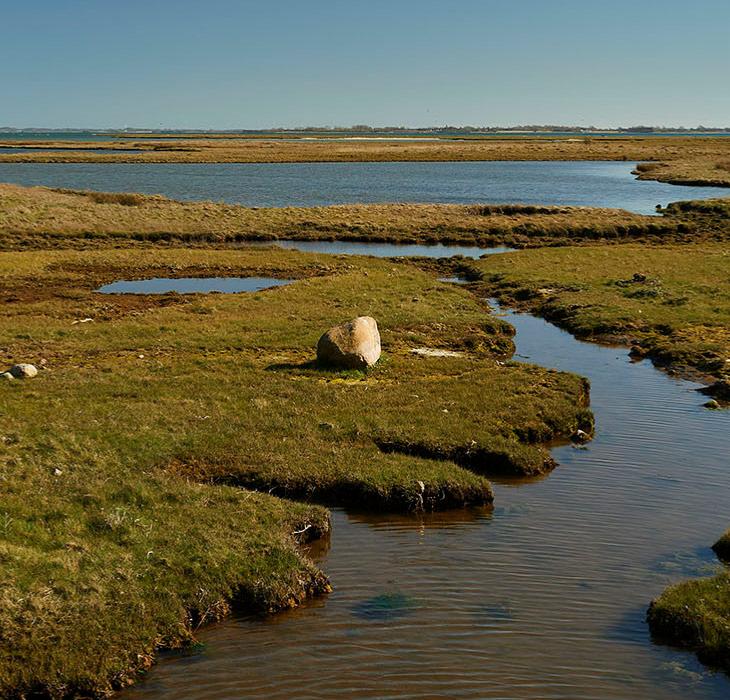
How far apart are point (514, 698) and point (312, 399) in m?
13.8

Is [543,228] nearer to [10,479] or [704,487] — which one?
[704,487]

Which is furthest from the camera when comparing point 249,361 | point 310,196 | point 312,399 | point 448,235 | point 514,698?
point 310,196

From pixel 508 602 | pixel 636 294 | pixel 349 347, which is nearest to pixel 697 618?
pixel 508 602

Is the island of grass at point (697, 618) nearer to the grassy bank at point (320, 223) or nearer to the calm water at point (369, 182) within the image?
the grassy bank at point (320, 223)

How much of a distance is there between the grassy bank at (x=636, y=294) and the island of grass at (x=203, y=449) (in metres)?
5.75

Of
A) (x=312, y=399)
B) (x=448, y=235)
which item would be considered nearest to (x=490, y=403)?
(x=312, y=399)

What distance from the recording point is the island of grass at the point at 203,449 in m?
13.8

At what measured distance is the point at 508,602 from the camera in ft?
50.0

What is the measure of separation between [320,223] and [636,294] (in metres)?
37.1

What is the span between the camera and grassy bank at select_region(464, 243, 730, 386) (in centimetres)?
3481

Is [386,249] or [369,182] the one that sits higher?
[369,182]

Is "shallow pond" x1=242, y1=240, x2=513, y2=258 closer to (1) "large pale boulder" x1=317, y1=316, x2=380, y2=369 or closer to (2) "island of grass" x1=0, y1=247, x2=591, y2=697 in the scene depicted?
(2) "island of grass" x1=0, y1=247, x2=591, y2=697

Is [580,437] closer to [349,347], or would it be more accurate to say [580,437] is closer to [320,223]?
[349,347]

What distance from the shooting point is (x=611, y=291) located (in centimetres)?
4525
